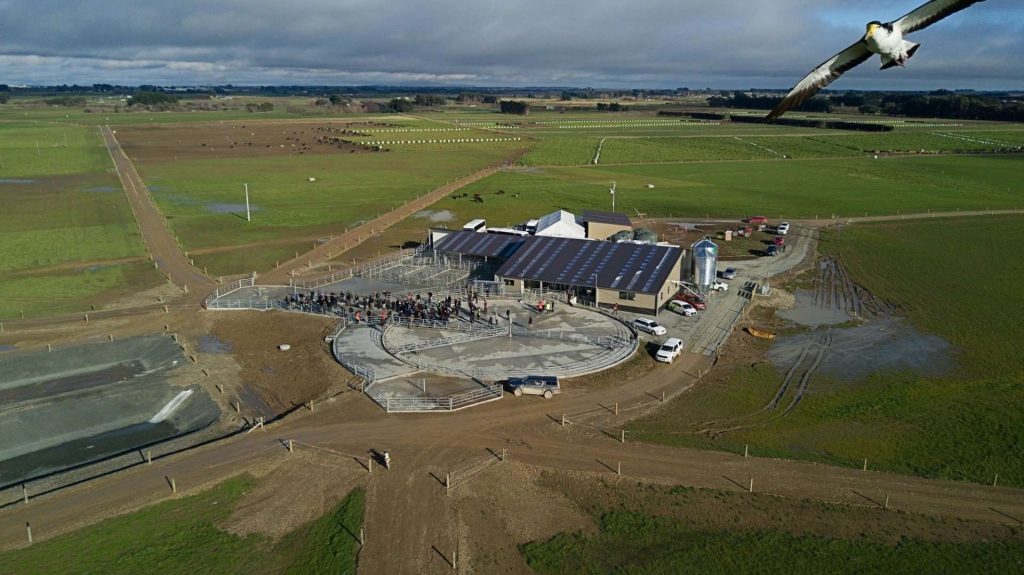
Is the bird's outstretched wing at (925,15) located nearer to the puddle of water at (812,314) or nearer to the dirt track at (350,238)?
the puddle of water at (812,314)

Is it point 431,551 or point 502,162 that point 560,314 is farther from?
point 502,162

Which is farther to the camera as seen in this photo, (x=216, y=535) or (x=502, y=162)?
(x=502, y=162)

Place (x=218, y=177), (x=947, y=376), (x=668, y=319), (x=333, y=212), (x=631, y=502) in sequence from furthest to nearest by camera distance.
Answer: (x=218, y=177)
(x=333, y=212)
(x=668, y=319)
(x=947, y=376)
(x=631, y=502)

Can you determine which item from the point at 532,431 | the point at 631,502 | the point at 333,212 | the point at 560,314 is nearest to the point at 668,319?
the point at 560,314

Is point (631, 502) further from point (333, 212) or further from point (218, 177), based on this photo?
point (218, 177)

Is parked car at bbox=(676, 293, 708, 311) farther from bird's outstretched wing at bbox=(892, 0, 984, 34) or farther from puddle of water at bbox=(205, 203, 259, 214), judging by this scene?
puddle of water at bbox=(205, 203, 259, 214)

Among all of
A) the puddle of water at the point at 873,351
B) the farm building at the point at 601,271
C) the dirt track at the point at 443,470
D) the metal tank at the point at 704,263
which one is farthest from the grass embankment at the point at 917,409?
the metal tank at the point at 704,263

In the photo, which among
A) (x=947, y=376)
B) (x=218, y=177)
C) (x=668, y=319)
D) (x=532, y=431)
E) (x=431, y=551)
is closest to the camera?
(x=431, y=551)

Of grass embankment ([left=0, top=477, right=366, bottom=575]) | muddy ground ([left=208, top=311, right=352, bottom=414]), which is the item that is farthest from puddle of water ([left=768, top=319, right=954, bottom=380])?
grass embankment ([left=0, top=477, right=366, bottom=575])

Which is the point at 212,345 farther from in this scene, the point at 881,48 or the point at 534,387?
the point at 881,48
